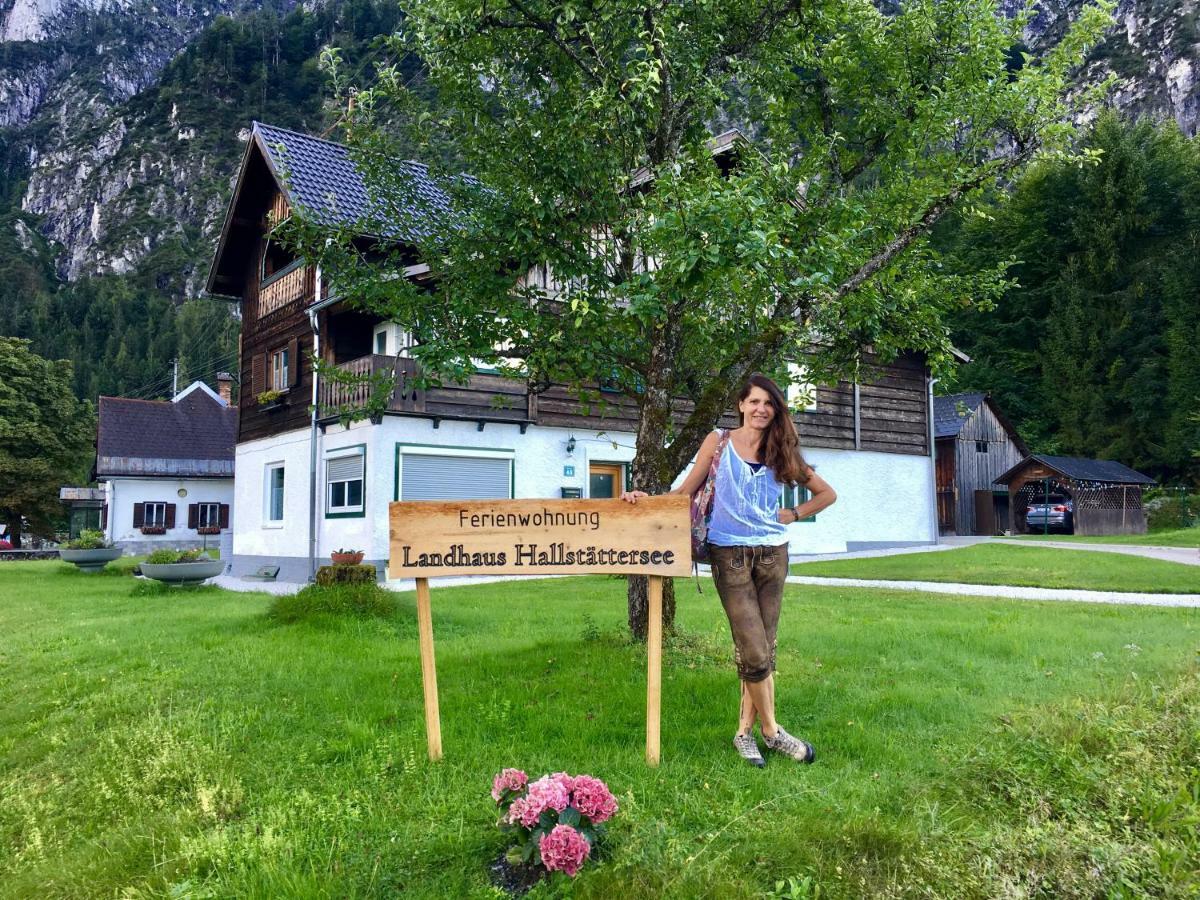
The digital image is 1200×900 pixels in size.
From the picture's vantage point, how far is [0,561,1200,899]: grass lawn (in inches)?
121

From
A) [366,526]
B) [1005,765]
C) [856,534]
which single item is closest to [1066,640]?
[1005,765]

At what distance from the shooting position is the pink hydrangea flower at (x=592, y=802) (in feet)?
10.2

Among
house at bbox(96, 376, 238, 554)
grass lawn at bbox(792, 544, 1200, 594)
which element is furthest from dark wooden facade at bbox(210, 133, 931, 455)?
house at bbox(96, 376, 238, 554)

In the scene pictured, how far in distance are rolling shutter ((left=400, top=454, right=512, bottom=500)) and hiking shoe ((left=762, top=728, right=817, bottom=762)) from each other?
12.6m

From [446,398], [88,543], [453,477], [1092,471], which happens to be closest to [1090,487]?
[1092,471]

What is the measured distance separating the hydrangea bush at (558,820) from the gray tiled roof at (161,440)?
36128 mm

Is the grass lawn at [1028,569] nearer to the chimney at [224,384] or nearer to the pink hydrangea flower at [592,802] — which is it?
the pink hydrangea flower at [592,802]

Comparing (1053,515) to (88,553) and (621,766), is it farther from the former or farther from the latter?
(621,766)

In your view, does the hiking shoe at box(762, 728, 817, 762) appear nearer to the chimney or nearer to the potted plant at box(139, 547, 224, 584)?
the potted plant at box(139, 547, 224, 584)

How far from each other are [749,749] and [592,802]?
1.39 metres

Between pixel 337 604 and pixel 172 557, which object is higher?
pixel 172 557

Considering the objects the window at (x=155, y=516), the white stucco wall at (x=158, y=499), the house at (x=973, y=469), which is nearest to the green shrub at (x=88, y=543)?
the white stucco wall at (x=158, y=499)

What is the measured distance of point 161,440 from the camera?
38844 mm

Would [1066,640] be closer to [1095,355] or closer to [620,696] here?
[620,696]
